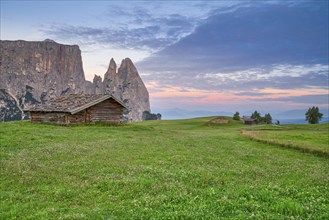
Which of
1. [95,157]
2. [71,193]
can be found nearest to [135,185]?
[71,193]

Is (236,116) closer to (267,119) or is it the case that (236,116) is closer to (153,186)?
(267,119)

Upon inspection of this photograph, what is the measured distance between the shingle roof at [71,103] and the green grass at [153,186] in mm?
23749

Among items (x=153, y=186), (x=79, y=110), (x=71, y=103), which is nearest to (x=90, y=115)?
(x=79, y=110)

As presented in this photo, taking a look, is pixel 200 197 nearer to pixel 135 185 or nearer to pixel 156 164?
pixel 135 185

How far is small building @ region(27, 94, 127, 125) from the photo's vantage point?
4781 centimetres

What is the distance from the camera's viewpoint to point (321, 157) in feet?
84.8

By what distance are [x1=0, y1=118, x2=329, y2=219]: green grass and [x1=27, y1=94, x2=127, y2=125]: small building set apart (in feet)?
79.0

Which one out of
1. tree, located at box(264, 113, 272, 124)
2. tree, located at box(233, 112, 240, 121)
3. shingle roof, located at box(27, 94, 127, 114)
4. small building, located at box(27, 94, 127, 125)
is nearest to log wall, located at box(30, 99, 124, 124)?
small building, located at box(27, 94, 127, 125)

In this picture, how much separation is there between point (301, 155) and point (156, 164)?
1430 centimetres

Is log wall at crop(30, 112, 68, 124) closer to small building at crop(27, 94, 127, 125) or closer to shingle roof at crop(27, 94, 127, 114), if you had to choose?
small building at crop(27, 94, 127, 125)

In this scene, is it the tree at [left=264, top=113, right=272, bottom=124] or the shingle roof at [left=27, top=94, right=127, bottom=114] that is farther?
the tree at [left=264, top=113, right=272, bottom=124]

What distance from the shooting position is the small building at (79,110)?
47.8 meters

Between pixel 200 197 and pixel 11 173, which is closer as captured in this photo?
pixel 200 197

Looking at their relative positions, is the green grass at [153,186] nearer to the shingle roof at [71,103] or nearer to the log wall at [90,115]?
the shingle roof at [71,103]
